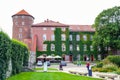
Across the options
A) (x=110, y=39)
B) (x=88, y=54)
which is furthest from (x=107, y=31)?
(x=88, y=54)

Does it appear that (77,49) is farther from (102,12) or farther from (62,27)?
(102,12)

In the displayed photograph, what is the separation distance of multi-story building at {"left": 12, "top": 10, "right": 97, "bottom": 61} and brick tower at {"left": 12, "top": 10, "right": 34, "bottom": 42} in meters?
3.52

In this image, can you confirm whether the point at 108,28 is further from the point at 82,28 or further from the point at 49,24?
the point at 49,24

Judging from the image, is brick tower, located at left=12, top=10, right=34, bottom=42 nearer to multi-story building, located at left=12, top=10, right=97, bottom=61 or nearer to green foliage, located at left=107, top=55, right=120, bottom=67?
multi-story building, located at left=12, top=10, right=97, bottom=61

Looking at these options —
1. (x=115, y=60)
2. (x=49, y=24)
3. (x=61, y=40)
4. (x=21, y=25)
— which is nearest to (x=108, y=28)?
(x=61, y=40)

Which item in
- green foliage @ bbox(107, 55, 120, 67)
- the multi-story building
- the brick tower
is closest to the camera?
green foliage @ bbox(107, 55, 120, 67)

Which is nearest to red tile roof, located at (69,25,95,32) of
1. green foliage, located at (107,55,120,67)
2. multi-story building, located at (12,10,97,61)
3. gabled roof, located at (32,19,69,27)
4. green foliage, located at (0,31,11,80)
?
multi-story building, located at (12,10,97,61)

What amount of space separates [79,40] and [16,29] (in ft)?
60.9

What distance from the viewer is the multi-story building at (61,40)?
68.7 meters

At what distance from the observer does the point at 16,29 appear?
251 feet

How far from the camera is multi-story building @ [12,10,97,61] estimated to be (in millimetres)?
68688

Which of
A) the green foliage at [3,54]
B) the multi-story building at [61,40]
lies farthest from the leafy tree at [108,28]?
the green foliage at [3,54]

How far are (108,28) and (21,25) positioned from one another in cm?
2796

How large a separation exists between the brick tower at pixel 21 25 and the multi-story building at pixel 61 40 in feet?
11.5
